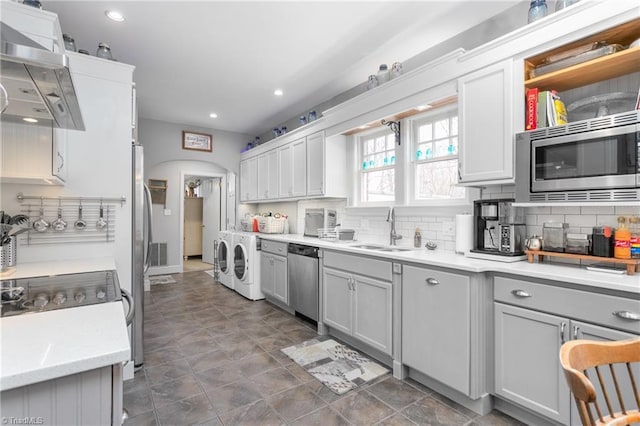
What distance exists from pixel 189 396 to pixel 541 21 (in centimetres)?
326

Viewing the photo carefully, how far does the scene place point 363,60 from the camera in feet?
10.7

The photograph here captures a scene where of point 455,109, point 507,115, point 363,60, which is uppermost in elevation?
point 363,60

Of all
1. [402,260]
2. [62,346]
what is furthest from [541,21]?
[62,346]

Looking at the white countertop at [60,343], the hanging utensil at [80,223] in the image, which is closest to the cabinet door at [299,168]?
the hanging utensil at [80,223]

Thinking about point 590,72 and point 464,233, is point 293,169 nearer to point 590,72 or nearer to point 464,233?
point 464,233

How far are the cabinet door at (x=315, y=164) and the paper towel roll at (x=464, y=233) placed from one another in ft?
6.14

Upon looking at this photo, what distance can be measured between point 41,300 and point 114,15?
239 centimetres

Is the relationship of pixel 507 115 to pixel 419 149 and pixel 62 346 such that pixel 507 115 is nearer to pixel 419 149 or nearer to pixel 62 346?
pixel 419 149

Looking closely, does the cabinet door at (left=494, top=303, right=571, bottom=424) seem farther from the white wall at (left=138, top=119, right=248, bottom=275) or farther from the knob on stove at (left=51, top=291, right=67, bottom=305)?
the white wall at (left=138, top=119, right=248, bottom=275)

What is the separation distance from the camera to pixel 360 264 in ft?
8.91

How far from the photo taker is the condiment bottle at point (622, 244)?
1682 millimetres

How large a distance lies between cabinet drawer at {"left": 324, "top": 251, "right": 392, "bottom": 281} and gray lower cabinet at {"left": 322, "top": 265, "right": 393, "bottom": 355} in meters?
0.04

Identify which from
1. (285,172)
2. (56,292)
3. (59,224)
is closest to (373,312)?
(56,292)

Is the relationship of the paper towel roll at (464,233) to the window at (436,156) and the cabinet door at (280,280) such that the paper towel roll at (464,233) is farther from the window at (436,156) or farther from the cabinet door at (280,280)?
the cabinet door at (280,280)
